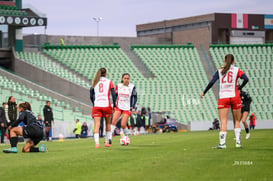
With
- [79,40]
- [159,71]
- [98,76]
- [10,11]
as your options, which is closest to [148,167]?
[98,76]

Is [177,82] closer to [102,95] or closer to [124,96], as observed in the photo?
[124,96]

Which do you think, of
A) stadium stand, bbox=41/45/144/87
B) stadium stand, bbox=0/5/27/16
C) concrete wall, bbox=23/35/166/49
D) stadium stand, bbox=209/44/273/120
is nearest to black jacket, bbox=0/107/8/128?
stadium stand, bbox=0/5/27/16

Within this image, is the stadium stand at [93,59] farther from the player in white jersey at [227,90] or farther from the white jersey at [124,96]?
the player in white jersey at [227,90]

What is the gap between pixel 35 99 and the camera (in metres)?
41.2

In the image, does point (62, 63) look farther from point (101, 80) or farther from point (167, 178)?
point (167, 178)

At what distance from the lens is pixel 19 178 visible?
11.4 m

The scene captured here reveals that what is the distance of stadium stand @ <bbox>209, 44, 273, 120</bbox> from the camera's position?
5747cm

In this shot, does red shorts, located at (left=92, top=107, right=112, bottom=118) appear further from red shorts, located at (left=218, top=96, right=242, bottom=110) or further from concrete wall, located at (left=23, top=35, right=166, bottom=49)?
concrete wall, located at (left=23, top=35, right=166, bottom=49)

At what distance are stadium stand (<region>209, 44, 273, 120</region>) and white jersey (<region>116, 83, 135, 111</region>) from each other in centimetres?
3505

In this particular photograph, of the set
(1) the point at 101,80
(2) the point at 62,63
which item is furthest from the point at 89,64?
(1) the point at 101,80

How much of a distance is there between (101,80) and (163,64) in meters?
40.5

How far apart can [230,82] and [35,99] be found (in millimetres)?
25044

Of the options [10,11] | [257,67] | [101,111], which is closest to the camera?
[101,111]

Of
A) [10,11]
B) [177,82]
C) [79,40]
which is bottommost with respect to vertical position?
[177,82]
